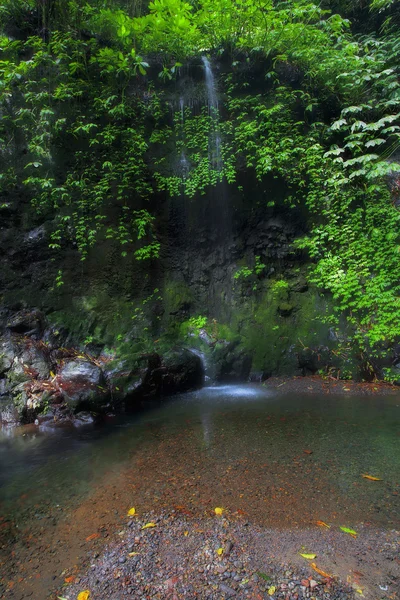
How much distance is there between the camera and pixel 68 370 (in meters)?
5.68

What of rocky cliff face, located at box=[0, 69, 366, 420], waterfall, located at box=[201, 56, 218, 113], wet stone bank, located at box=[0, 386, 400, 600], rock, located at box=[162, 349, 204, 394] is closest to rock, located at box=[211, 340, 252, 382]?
rocky cliff face, located at box=[0, 69, 366, 420]

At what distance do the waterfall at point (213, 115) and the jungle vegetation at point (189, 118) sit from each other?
0.10 m

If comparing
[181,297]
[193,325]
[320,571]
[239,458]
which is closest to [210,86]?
[181,297]

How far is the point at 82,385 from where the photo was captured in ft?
17.9

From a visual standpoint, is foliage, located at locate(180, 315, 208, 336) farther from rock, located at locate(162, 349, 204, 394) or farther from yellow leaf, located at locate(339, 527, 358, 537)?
yellow leaf, located at locate(339, 527, 358, 537)

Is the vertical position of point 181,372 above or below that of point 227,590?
above

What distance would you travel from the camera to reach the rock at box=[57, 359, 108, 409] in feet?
17.4

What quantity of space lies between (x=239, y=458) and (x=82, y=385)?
3209 millimetres

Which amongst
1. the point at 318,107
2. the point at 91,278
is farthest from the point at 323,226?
the point at 91,278

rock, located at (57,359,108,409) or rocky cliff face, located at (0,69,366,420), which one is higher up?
rocky cliff face, located at (0,69,366,420)

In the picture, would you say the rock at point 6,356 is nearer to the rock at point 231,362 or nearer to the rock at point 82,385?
the rock at point 82,385

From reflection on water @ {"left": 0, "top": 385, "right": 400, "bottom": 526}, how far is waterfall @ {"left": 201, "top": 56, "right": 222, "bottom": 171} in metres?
5.77

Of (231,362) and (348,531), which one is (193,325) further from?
(348,531)

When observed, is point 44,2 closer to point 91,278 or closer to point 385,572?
point 91,278
